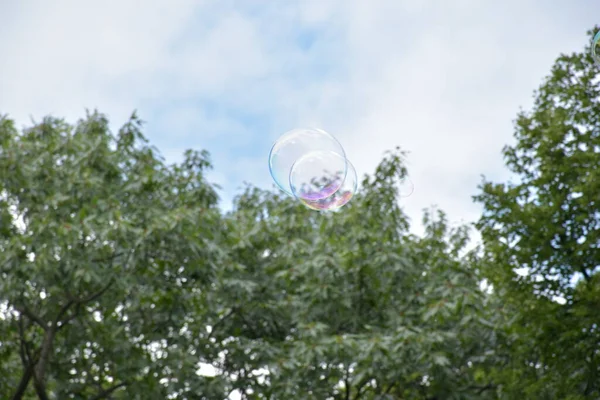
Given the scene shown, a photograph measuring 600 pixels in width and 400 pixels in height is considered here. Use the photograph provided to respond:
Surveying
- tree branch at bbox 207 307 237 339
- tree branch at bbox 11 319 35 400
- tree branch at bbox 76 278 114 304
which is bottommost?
tree branch at bbox 11 319 35 400

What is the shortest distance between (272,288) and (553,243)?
3.98m

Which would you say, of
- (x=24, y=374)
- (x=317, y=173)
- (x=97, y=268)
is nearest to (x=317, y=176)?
(x=317, y=173)

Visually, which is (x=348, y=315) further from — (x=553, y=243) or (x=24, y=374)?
(x=24, y=374)

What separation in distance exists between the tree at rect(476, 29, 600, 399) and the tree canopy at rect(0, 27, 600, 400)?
3 centimetres

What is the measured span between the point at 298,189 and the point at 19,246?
3610 mm

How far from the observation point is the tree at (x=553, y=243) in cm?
1030

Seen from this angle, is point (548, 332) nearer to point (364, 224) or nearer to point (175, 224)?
point (364, 224)

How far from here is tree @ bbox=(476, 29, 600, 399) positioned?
33.8 feet

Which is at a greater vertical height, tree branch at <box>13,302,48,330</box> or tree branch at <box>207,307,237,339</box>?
tree branch at <box>207,307,237,339</box>

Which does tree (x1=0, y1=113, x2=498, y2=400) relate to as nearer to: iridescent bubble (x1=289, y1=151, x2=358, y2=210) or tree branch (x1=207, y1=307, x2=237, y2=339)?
tree branch (x1=207, y1=307, x2=237, y2=339)

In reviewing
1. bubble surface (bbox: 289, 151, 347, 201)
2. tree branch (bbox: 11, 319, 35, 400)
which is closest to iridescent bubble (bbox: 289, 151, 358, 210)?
bubble surface (bbox: 289, 151, 347, 201)

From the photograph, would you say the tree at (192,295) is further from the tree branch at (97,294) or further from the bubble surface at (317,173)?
the bubble surface at (317,173)

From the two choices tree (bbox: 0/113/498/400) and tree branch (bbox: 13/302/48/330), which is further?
tree branch (bbox: 13/302/48/330)

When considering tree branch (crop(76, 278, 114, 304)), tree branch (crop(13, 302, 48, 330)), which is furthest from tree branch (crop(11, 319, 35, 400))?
tree branch (crop(76, 278, 114, 304))
